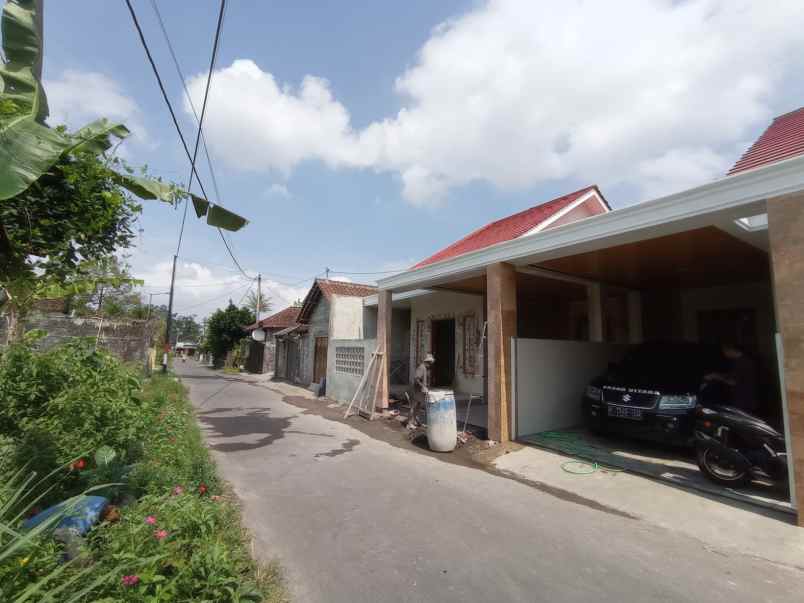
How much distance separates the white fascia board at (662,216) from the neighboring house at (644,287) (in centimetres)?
1

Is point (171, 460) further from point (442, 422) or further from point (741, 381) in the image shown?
point (741, 381)

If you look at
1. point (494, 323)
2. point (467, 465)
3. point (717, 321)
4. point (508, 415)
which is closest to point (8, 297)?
point (467, 465)

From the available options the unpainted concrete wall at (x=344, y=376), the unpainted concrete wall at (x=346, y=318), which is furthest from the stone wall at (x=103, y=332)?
the unpainted concrete wall at (x=346, y=318)

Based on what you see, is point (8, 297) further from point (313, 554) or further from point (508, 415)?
point (508, 415)

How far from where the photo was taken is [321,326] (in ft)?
57.2

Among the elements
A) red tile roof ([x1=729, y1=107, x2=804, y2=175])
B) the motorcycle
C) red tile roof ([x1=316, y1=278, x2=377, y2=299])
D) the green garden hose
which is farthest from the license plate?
red tile roof ([x1=316, y1=278, x2=377, y2=299])

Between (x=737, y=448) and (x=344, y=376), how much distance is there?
978 cm

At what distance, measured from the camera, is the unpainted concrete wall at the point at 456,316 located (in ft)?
39.4

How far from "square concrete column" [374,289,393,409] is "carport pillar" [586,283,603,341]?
4982 mm

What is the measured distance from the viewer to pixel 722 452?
5.02 meters

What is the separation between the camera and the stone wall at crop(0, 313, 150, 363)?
9.88 meters

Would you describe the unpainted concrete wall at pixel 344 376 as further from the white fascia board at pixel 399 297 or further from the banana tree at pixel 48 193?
the banana tree at pixel 48 193

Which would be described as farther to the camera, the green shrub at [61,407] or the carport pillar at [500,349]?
the carport pillar at [500,349]

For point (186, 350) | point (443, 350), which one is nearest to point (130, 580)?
point (443, 350)
